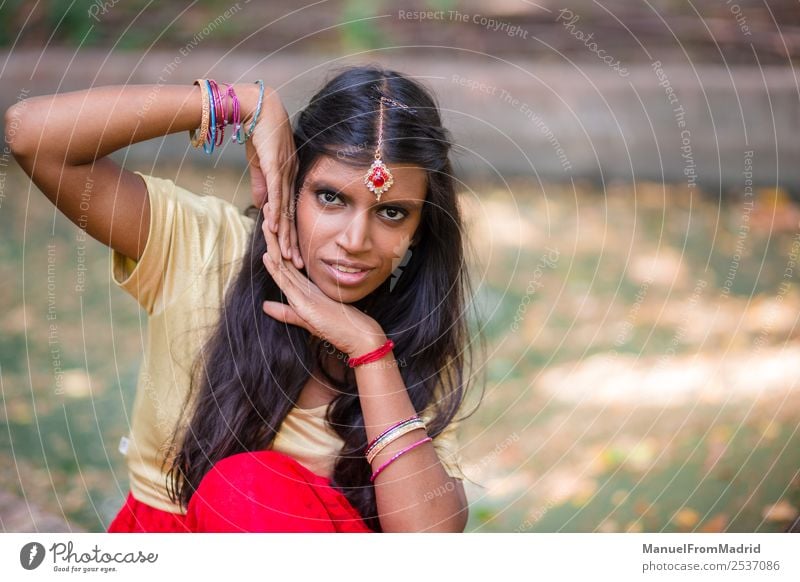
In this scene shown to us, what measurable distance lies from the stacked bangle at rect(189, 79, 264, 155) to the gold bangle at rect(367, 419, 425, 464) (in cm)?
48

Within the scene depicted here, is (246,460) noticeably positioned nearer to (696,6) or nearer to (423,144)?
(423,144)

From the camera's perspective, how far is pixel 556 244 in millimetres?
3229

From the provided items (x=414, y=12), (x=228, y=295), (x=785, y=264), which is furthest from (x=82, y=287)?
(x=785, y=264)

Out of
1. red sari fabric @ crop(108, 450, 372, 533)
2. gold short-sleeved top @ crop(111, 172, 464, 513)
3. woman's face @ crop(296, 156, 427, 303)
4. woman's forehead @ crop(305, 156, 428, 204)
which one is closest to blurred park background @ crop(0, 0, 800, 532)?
gold short-sleeved top @ crop(111, 172, 464, 513)

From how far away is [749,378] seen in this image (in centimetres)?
266

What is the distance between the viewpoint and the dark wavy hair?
54.7 inches

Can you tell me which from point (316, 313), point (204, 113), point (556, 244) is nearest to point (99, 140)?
point (204, 113)

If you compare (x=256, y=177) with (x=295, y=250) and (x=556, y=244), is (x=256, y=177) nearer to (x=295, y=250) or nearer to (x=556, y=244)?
(x=295, y=250)

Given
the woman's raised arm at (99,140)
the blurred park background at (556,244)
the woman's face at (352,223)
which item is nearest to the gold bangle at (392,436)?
the woman's face at (352,223)

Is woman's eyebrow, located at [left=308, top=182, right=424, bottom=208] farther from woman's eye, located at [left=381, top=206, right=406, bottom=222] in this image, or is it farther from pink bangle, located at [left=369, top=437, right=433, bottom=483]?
pink bangle, located at [left=369, top=437, right=433, bottom=483]

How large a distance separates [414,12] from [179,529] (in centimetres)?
192

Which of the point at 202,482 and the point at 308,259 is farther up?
the point at 308,259
